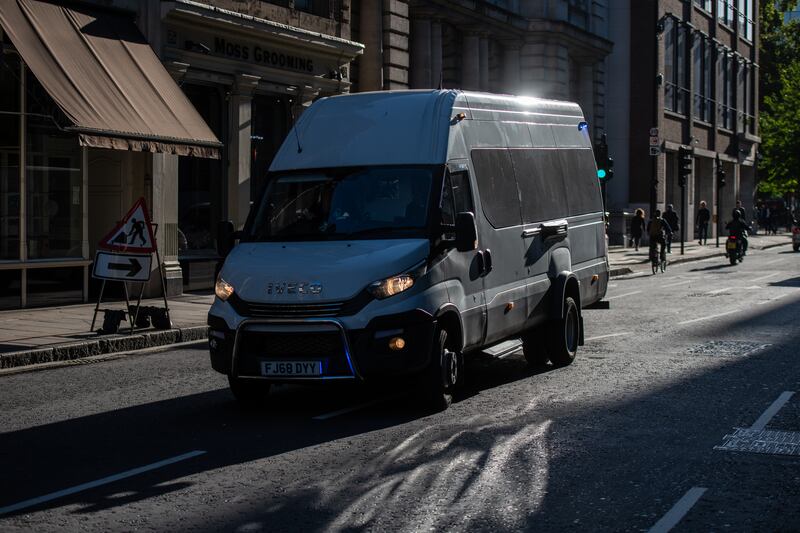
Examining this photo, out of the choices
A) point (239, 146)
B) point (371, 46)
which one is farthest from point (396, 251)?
point (371, 46)

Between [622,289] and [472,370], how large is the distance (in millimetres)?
13112

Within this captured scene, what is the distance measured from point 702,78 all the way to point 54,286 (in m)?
46.1

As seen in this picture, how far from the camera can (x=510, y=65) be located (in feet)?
122

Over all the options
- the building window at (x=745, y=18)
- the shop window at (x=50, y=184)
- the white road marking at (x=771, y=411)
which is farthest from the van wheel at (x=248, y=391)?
the building window at (x=745, y=18)

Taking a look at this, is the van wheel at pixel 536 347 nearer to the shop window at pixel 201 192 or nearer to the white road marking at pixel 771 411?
the white road marking at pixel 771 411

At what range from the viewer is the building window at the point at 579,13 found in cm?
4094

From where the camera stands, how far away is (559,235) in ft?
Result: 41.0

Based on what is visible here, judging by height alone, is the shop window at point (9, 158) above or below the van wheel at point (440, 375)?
above

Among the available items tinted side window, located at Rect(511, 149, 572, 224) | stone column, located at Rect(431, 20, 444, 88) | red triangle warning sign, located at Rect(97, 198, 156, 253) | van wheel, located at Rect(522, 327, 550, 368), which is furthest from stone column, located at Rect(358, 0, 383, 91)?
van wheel, located at Rect(522, 327, 550, 368)

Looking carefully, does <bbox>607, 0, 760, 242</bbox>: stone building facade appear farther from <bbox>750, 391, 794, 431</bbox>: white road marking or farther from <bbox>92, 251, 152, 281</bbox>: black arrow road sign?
<bbox>750, 391, 794, 431</bbox>: white road marking

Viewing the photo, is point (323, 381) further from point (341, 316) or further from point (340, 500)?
point (340, 500)

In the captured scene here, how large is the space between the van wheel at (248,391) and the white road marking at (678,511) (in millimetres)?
4026

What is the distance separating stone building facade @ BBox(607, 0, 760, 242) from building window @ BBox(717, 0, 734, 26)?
0.05m

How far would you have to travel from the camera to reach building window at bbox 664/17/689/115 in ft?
172
